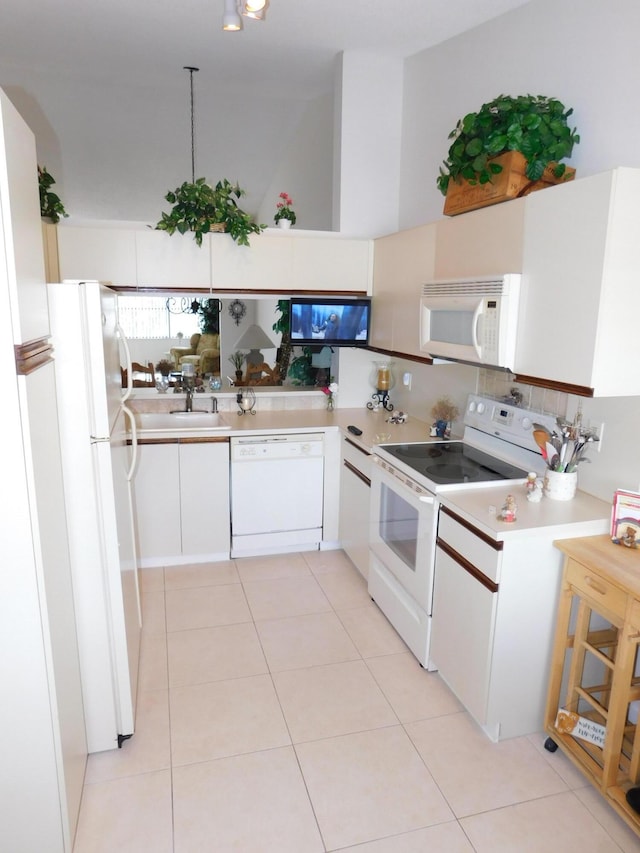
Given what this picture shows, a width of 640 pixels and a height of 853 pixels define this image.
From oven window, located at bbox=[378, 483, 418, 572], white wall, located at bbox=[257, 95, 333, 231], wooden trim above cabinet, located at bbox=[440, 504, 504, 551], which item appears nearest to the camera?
wooden trim above cabinet, located at bbox=[440, 504, 504, 551]

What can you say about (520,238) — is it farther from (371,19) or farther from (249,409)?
(249,409)

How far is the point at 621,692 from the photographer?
1885 millimetres

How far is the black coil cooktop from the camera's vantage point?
2.63 meters

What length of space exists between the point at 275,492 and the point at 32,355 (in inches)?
93.2

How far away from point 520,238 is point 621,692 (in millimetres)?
1660

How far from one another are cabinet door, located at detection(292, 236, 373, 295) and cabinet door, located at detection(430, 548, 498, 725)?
2044 mm

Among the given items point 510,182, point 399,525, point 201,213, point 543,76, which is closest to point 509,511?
point 399,525

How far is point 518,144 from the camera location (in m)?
2.22

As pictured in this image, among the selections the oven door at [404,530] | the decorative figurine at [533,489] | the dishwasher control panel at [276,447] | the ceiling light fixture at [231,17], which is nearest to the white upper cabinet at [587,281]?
the decorative figurine at [533,489]

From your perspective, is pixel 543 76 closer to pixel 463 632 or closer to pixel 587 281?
pixel 587 281

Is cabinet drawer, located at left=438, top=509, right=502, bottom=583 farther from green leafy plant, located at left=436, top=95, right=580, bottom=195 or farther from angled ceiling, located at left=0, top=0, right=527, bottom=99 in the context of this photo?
angled ceiling, located at left=0, top=0, right=527, bottom=99

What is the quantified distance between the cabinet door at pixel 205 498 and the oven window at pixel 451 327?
59.8 inches

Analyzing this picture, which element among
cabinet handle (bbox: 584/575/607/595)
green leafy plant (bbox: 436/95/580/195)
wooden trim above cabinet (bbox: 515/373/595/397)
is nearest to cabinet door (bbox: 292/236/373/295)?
green leafy plant (bbox: 436/95/580/195)

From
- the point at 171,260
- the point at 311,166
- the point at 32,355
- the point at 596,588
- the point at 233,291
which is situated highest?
the point at 311,166
